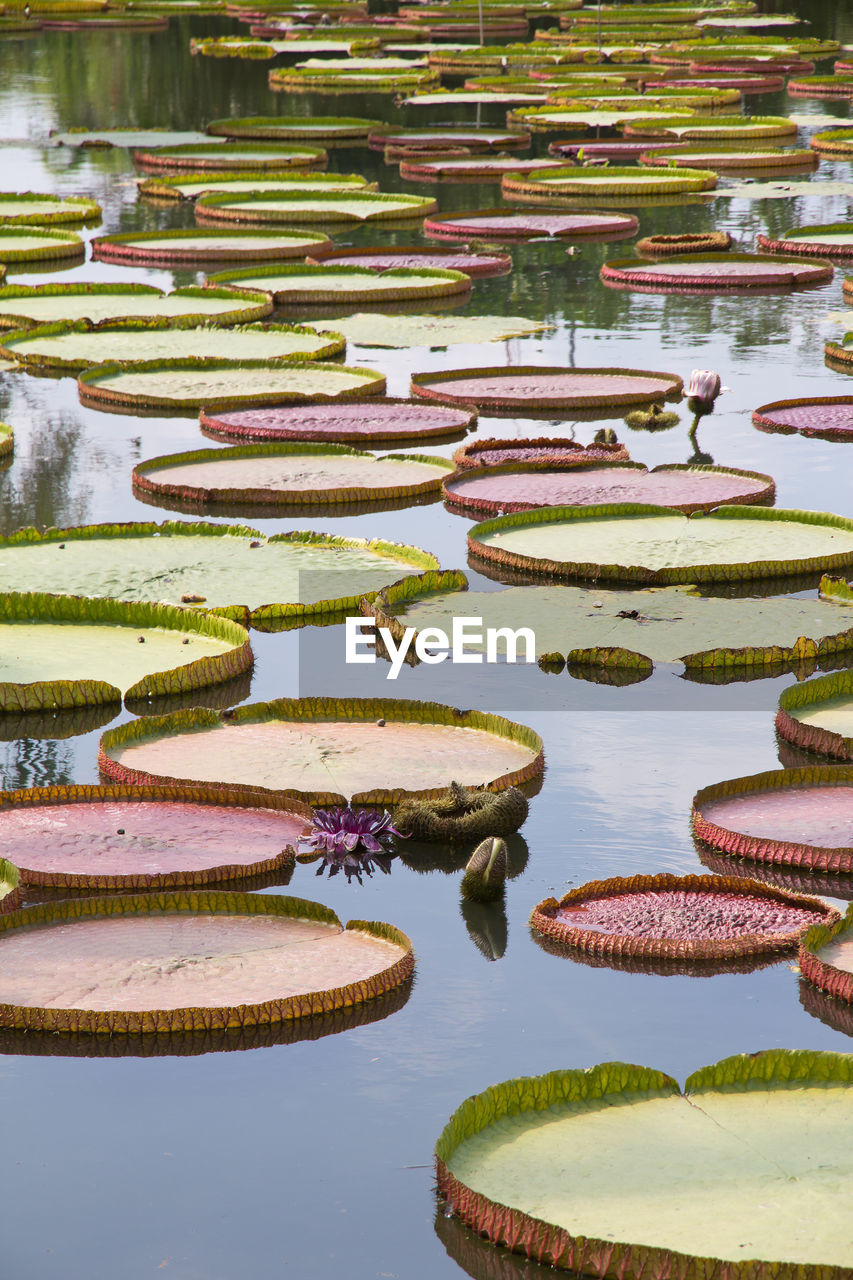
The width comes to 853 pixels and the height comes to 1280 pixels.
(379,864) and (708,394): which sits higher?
(708,394)

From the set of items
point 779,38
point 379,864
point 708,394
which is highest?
point 779,38

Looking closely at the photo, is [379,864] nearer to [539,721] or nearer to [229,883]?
[229,883]

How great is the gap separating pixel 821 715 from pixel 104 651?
2.30 metres

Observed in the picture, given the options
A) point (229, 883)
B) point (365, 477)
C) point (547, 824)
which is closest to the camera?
point (229, 883)

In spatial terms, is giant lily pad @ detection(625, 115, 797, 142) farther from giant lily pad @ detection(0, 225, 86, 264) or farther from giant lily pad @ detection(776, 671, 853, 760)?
giant lily pad @ detection(776, 671, 853, 760)

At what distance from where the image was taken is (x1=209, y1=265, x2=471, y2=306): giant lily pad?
1215 cm

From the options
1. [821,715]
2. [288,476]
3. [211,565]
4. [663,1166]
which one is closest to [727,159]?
[288,476]

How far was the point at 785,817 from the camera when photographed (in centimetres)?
449

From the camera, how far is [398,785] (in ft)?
15.4

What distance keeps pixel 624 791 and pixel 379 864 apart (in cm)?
77

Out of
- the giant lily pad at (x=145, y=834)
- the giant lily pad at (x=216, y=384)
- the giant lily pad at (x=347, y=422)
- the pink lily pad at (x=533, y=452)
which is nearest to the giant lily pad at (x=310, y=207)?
the giant lily pad at (x=216, y=384)

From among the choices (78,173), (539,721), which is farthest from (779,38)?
(539,721)

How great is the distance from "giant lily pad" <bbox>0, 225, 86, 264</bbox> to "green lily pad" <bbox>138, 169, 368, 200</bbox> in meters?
2.44

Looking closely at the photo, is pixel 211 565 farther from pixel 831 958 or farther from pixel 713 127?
pixel 713 127
